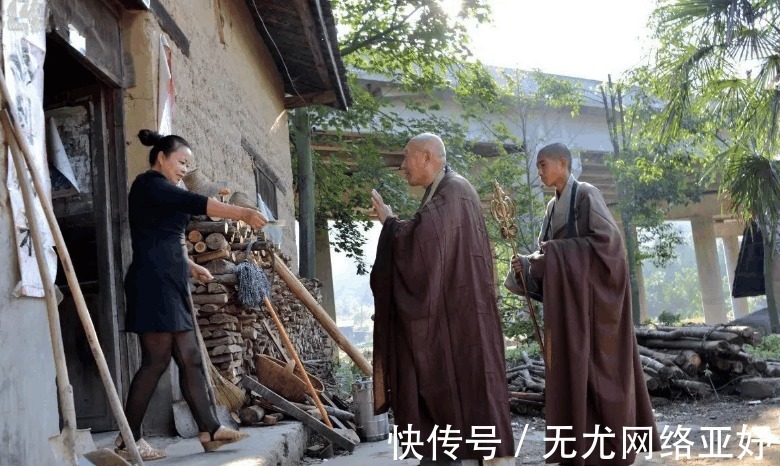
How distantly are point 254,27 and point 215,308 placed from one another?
5.25 metres

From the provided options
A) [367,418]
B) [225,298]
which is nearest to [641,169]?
[367,418]

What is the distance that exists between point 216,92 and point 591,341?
466 centimetres

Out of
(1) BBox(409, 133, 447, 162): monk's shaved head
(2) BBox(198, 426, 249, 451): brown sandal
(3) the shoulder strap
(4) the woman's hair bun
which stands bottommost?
(2) BBox(198, 426, 249, 451): brown sandal

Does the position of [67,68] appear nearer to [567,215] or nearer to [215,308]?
[215,308]

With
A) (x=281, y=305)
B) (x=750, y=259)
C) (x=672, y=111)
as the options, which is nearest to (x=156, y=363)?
(x=281, y=305)

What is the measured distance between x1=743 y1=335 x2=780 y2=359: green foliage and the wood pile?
8.10 ft

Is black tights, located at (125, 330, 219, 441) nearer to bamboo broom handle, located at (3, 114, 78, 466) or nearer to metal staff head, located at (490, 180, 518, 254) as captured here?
bamboo broom handle, located at (3, 114, 78, 466)

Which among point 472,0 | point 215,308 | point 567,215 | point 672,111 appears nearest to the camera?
point 567,215

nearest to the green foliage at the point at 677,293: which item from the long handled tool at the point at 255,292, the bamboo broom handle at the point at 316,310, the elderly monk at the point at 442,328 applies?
the bamboo broom handle at the point at 316,310

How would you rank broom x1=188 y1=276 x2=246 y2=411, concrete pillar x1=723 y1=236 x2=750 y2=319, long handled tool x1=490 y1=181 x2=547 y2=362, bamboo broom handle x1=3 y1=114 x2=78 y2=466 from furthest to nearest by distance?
concrete pillar x1=723 y1=236 x2=750 y2=319, broom x1=188 y1=276 x2=246 y2=411, long handled tool x1=490 y1=181 x2=547 y2=362, bamboo broom handle x1=3 y1=114 x2=78 y2=466

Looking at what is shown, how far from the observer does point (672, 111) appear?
12484mm

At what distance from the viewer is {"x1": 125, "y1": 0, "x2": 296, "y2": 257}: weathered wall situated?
5688 millimetres

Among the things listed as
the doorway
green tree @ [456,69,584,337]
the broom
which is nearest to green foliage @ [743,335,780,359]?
green tree @ [456,69,584,337]

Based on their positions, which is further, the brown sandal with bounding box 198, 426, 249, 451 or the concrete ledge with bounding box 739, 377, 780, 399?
the concrete ledge with bounding box 739, 377, 780, 399
